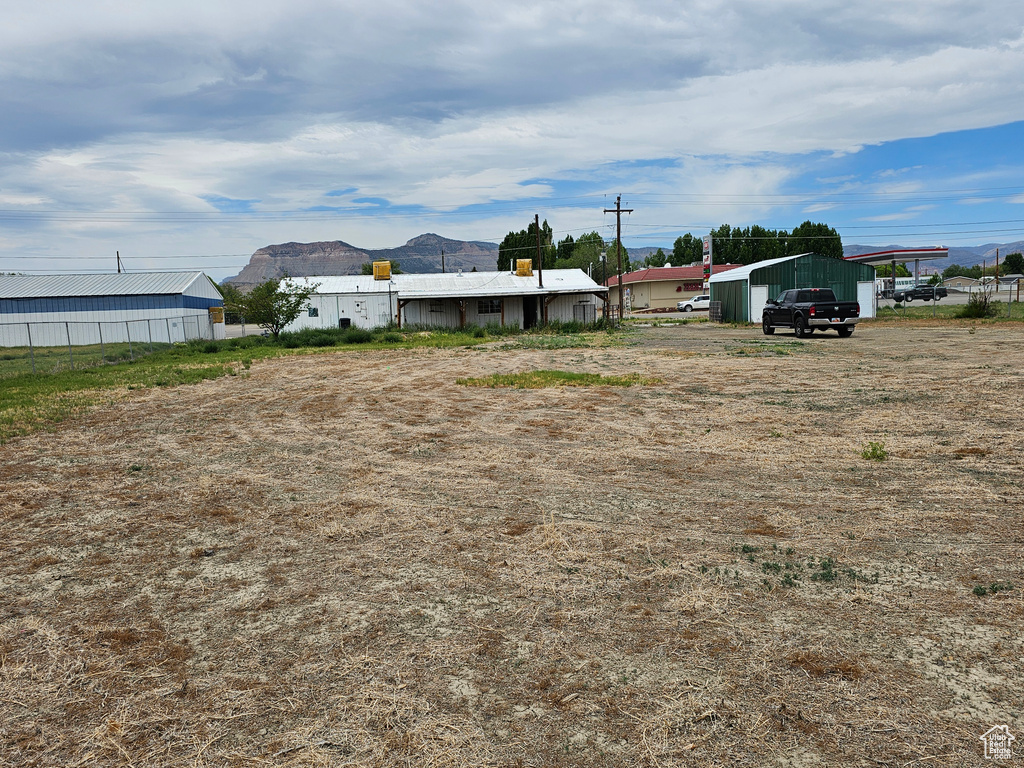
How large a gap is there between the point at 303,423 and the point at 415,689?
8.53 m

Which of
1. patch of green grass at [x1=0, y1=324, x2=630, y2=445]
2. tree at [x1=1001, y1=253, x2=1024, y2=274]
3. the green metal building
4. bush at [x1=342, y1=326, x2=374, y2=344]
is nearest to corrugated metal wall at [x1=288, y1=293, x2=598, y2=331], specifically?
patch of green grass at [x1=0, y1=324, x2=630, y2=445]

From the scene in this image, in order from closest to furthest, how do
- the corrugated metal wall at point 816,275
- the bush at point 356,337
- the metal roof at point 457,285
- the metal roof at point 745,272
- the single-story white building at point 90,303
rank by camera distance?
the bush at point 356,337, the corrugated metal wall at point 816,275, the metal roof at point 745,272, the metal roof at point 457,285, the single-story white building at point 90,303

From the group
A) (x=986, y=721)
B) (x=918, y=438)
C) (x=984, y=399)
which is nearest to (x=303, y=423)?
(x=918, y=438)

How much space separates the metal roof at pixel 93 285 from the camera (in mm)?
50844

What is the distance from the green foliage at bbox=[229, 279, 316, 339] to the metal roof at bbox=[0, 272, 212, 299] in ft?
51.9

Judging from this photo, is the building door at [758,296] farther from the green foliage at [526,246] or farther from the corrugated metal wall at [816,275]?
the green foliage at [526,246]

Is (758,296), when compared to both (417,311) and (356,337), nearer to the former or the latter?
(417,311)

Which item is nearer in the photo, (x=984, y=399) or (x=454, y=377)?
(x=984, y=399)

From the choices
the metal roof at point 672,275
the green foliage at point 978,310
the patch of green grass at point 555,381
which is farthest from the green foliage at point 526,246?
the patch of green grass at point 555,381

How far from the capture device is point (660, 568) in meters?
4.89

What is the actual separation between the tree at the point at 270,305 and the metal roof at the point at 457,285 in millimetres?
5195

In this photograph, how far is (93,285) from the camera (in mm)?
51938

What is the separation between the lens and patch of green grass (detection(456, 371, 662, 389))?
49.5 feet

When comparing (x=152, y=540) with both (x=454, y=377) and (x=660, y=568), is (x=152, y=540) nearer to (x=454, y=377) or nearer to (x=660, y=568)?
(x=660, y=568)
